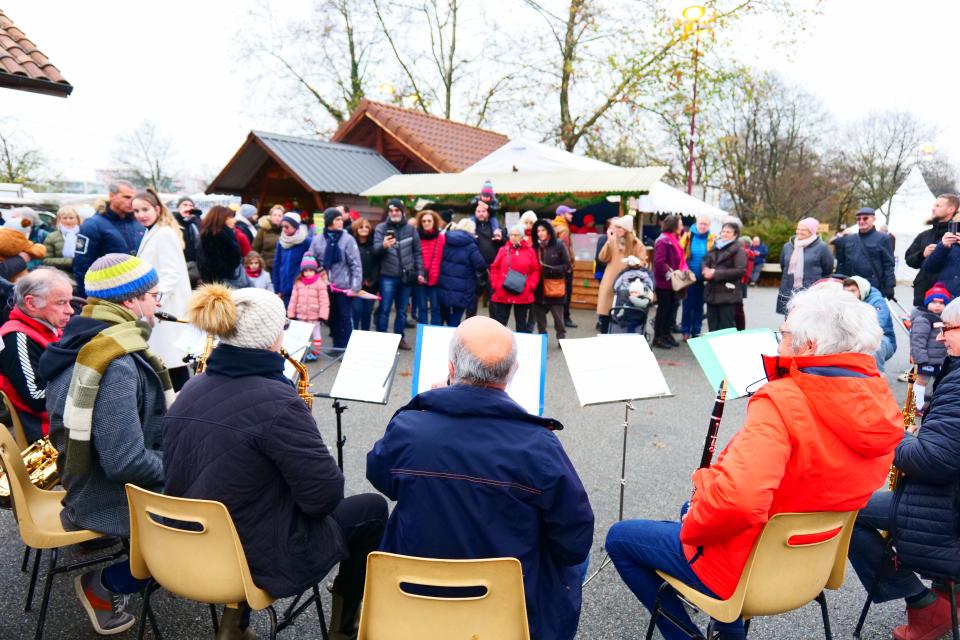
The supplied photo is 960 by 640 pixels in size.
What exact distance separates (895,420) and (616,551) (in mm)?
1160

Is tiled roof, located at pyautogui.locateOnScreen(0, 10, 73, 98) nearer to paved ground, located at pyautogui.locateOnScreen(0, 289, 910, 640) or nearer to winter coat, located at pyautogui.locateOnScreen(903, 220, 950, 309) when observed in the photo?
paved ground, located at pyautogui.locateOnScreen(0, 289, 910, 640)

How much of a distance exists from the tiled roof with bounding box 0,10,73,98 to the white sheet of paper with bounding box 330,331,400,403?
4.75m

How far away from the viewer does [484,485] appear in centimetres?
186

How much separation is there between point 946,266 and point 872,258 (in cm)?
104

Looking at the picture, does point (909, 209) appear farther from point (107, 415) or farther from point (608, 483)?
point (107, 415)

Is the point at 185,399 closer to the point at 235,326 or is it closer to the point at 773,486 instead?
the point at 235,326

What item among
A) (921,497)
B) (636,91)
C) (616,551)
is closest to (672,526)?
(616,551)

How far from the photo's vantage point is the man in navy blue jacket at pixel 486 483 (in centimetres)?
186

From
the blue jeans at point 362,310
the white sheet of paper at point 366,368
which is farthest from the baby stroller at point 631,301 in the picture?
the white sheet of paper at point 366,368

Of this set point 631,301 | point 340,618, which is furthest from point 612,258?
point 340,618

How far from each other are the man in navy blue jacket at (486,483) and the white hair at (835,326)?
102 cm

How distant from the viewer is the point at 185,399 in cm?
215

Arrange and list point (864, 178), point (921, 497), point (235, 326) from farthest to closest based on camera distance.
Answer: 1. point (864, 178)
2. point (921, 497)
3. point (235, 326)

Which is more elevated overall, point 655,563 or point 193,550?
point 193,550
